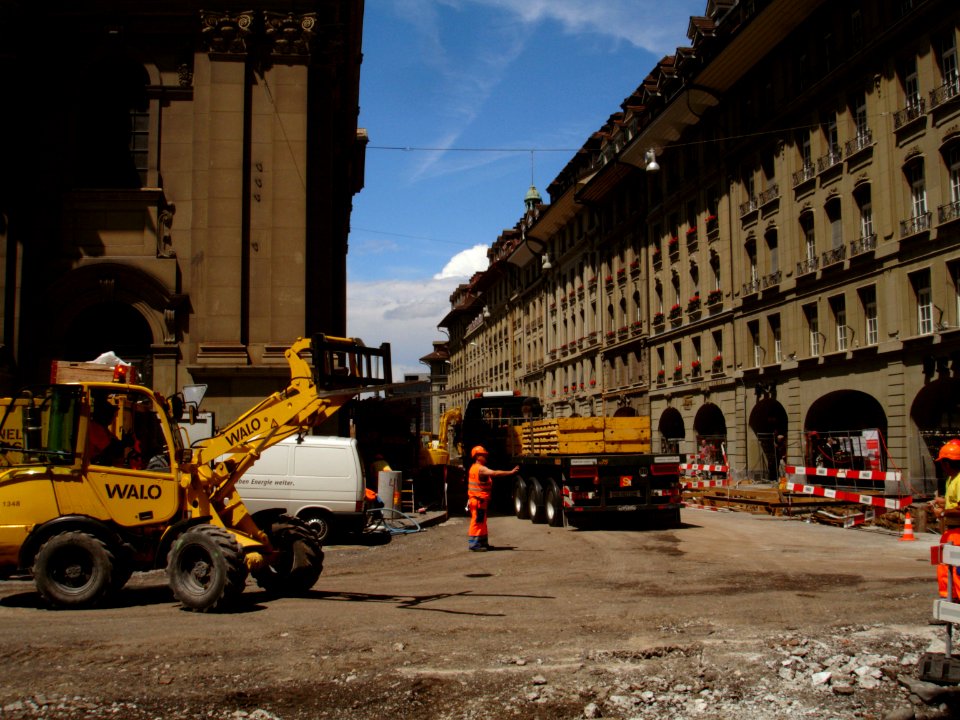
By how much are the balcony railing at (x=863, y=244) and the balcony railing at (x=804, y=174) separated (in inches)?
149

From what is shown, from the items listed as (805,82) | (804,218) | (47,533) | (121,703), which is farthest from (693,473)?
(121,703)

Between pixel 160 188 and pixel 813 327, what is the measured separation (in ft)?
76.0

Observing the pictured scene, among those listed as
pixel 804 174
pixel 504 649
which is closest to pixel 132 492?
pixel 504 649

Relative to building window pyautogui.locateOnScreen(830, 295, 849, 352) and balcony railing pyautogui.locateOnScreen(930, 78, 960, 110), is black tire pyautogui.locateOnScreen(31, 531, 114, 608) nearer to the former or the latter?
balcony railing pyautogui.locateOnScreen(930, 78, 960, 110)

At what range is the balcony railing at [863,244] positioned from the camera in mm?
30391

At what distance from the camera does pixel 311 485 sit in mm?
16719

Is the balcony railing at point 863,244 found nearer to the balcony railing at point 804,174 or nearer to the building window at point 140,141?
the balcony railing at point 804,174

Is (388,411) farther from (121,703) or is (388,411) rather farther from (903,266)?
(121,703)

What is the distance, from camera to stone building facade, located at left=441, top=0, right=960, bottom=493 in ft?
92.1

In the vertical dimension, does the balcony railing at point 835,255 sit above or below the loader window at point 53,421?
above

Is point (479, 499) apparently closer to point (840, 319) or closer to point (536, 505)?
point (536, 505)

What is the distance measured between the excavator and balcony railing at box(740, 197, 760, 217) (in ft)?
102

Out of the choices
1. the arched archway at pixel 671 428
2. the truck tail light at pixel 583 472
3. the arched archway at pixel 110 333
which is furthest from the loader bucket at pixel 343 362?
the arched archway at pixel 671 428

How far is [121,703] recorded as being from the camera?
6508mm
